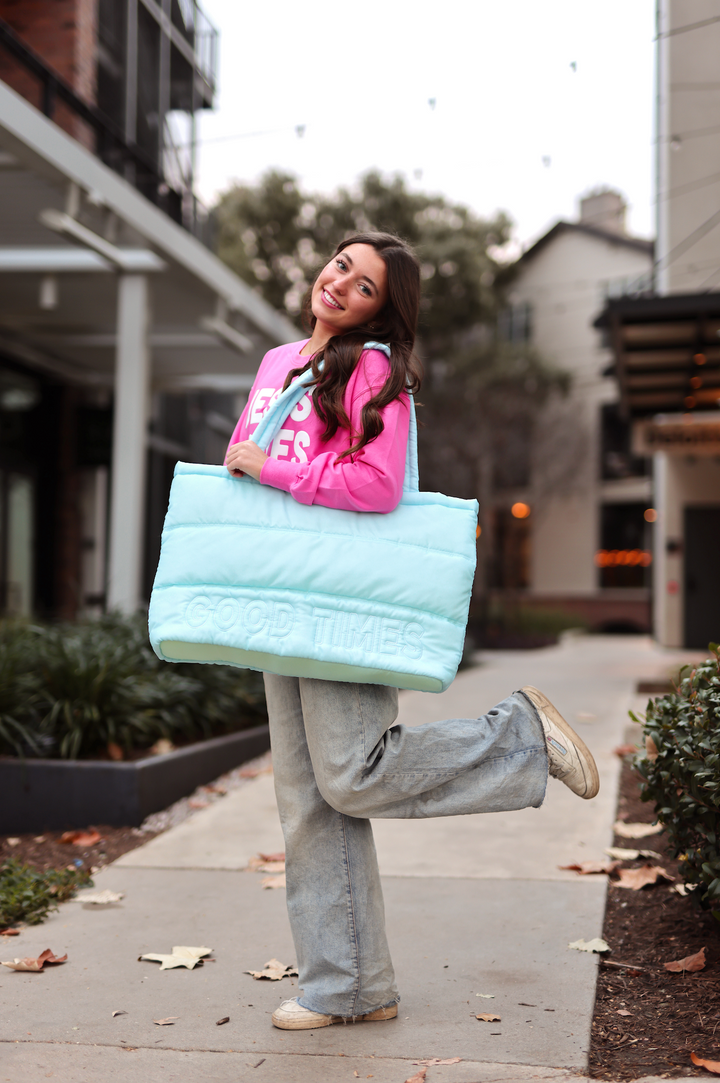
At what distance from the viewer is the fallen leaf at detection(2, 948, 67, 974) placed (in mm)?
2619

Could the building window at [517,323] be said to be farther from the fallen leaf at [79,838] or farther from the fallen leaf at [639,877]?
the fallen leaf at [639,877]

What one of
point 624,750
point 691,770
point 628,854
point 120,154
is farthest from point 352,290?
point 120,154

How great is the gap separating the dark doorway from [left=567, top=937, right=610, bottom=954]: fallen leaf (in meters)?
12.1

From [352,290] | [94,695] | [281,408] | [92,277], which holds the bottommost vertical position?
[94,695]

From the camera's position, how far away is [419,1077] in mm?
1955

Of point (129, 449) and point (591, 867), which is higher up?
point (129, 449)

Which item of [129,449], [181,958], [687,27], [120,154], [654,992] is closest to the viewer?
[654,992]

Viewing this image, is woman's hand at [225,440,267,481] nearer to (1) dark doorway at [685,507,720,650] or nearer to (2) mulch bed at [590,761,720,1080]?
(2) mulch bed at [590,761,720,1080]

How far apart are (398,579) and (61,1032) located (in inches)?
52.4

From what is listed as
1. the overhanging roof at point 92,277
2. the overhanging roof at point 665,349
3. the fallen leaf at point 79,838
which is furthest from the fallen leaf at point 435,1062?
the overhanging roof at point 665,349

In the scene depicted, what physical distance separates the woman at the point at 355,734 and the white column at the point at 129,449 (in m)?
5.59

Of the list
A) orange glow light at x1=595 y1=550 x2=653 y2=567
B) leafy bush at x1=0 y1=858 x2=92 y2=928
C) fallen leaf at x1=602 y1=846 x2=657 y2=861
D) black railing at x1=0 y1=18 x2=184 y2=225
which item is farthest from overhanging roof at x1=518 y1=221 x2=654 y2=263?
leafy bush at x1=0 y1=858 x2=92 y2=928

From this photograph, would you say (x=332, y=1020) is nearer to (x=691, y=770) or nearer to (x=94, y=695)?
(x=691, y=770)

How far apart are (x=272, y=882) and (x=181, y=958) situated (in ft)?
2.53
